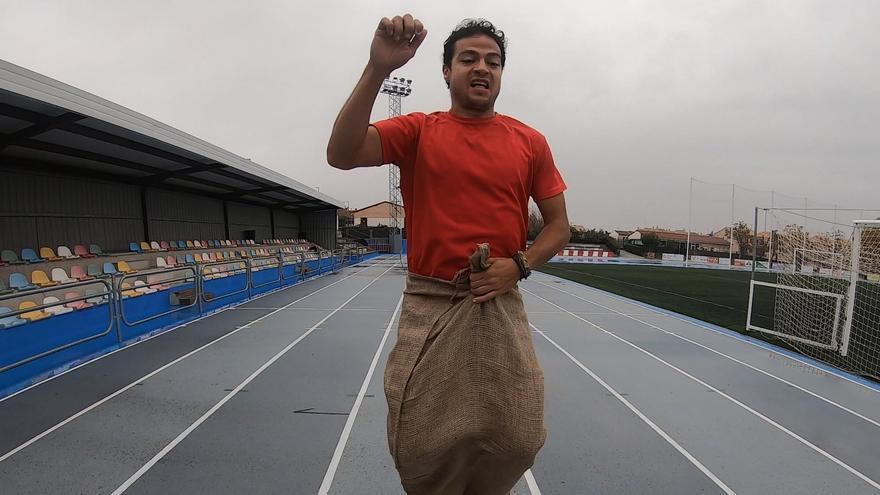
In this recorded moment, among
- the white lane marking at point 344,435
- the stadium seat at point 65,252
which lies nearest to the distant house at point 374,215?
the stadium seat at point 65,252

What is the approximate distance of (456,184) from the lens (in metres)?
0.91

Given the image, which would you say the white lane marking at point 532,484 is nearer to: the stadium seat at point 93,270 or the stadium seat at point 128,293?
the stadium seat at point 128,293

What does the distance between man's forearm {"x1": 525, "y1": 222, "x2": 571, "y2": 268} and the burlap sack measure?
160 mm

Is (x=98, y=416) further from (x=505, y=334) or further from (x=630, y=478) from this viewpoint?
(x=630, y=478)

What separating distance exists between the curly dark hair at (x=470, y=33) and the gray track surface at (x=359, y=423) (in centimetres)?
214

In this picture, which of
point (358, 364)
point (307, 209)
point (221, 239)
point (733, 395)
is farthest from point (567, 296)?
point (307, 209)

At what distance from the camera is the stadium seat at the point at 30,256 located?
7715mm

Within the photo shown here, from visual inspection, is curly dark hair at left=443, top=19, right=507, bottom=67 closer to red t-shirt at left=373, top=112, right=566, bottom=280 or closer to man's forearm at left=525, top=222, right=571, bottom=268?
red t-shirt at left=373, top=112, right=566, bottom=280

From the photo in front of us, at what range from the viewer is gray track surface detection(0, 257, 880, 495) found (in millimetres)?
2262

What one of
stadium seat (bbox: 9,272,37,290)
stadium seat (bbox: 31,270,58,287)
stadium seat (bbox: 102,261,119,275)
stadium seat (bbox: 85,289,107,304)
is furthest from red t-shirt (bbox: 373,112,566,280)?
stadium seat (bbox: 102,261,119,275)

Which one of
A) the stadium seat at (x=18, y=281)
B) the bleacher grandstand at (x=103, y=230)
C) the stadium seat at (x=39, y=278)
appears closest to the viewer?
the bleacher grandstand at (x=103, y=230)

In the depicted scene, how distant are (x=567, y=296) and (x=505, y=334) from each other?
32.6 ft

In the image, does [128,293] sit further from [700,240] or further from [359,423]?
[700,240]

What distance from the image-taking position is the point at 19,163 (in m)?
→ 8.49
